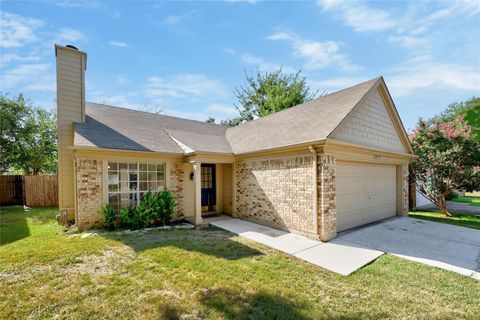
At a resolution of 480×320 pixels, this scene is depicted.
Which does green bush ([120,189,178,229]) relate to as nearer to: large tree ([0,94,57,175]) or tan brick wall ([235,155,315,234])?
tan brick wall ([235,155,315,234])

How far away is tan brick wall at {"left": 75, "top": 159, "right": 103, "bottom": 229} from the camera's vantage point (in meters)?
7.28

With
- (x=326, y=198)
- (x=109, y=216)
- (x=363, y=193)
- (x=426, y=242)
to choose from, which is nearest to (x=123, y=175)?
(x=109, y=216)

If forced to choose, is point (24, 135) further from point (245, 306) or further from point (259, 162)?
point (245, 306)

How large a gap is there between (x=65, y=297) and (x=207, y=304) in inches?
88.5

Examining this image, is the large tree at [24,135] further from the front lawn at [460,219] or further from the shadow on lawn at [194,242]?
the front lawn at [460,219]

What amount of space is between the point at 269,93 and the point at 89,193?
2146 centimetres

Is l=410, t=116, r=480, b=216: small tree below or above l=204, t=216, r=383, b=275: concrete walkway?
above

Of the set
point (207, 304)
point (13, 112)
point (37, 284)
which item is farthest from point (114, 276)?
point (13, 112)

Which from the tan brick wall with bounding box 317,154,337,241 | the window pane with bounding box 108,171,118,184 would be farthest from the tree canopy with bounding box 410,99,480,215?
the window pane with bounding box 108,171,118,184

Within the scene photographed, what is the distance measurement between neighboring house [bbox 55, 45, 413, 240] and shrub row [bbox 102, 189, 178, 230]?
41 cm

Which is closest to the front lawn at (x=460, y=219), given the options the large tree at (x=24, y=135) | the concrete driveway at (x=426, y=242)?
the concrete driveway at (x=426, y=242)

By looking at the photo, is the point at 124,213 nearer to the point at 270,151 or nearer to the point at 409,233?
the point at 270,151

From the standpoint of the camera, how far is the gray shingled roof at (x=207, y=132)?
7.47m

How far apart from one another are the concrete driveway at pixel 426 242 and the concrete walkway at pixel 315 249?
490 mm
